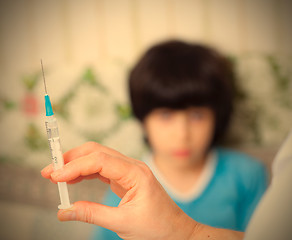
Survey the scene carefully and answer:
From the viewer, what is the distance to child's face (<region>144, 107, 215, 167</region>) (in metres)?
0.83

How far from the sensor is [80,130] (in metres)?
1.07

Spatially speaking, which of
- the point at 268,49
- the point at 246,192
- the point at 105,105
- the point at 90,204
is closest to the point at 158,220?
the point at 90,204

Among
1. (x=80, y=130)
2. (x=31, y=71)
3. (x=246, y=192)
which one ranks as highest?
(x=31, y=71)

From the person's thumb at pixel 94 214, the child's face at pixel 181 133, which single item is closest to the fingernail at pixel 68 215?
the person's thumb at pixel 94 214

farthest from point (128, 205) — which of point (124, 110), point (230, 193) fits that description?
point (124, 110)

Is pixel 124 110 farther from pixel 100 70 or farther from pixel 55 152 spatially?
pixel 55 152

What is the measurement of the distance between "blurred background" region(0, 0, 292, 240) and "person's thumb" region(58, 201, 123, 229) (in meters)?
0.67

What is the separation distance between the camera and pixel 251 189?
0.92 meters

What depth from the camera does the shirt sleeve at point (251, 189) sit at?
89 centimetres

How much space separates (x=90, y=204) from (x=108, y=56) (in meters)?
0.83

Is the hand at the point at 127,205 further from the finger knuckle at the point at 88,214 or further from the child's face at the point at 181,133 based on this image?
the child's face at the point at 181,133

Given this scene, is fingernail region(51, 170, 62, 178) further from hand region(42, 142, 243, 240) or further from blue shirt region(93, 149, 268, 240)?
blue shirt region(93, 149, 268, 240)

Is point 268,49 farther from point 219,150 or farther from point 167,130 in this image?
point 167,130

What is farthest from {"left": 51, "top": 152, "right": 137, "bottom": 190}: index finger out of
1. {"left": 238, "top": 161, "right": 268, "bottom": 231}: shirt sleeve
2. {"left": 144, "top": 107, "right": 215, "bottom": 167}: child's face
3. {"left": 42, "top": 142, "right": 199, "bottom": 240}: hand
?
{"left": 238, "top": 161, "right": 268, "bottom": 231}: shirt sleeve
